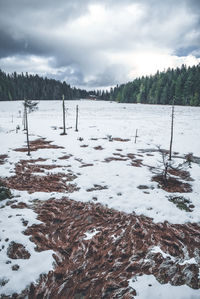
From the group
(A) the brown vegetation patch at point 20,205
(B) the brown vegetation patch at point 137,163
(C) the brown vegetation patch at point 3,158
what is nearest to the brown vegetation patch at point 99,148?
(B) the brown vegetation patch at point 137,163

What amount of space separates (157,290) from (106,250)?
5.41 ft

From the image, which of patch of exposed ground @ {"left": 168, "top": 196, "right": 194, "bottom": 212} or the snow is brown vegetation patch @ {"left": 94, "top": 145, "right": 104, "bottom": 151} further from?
the snow

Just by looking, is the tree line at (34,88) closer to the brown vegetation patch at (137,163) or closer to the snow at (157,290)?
the brown vegetation patch at (137,163)

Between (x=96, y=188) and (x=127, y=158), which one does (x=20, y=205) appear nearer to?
(x=96, y=188)

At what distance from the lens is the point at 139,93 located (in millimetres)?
98062

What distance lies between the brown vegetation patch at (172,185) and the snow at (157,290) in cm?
611

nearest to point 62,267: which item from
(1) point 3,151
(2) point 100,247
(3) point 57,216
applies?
(2) point 100,247

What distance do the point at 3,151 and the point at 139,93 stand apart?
9430 centimetres

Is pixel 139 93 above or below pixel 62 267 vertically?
above

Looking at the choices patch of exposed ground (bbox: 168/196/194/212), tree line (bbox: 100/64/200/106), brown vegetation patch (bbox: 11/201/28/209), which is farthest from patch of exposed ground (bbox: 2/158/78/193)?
tree line (bbox: 100/64/200/106)

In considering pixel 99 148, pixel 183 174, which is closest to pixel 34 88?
pixel 99 148

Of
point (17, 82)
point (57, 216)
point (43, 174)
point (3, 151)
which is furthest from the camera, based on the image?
point (17, 82)

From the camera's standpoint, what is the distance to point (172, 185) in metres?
10.3

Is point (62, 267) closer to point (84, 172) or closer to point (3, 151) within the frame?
point (84, 172)
